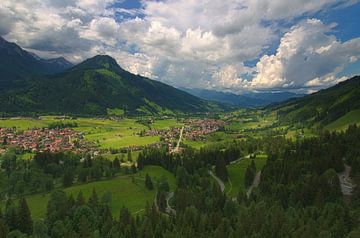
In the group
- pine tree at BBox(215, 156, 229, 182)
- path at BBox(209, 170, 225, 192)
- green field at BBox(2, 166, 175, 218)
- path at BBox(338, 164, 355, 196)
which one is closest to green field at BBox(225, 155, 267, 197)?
path at BBox(209, 170, 225, 192)

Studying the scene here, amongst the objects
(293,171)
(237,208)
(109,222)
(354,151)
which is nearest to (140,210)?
(109,222)

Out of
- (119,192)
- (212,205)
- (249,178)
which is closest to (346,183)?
(249,178)

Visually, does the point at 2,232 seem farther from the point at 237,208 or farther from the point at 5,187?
the point at 5,187

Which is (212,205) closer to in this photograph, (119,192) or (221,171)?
(221,171)

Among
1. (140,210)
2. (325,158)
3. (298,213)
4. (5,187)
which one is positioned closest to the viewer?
(298,213)

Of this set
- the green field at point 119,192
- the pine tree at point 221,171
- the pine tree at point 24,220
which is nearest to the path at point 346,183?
the pine tree at point 221,171

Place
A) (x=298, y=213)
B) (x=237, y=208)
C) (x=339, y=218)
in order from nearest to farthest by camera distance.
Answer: (x=339, y=218)
(x=298, y=213)
(x=237, y=208)
